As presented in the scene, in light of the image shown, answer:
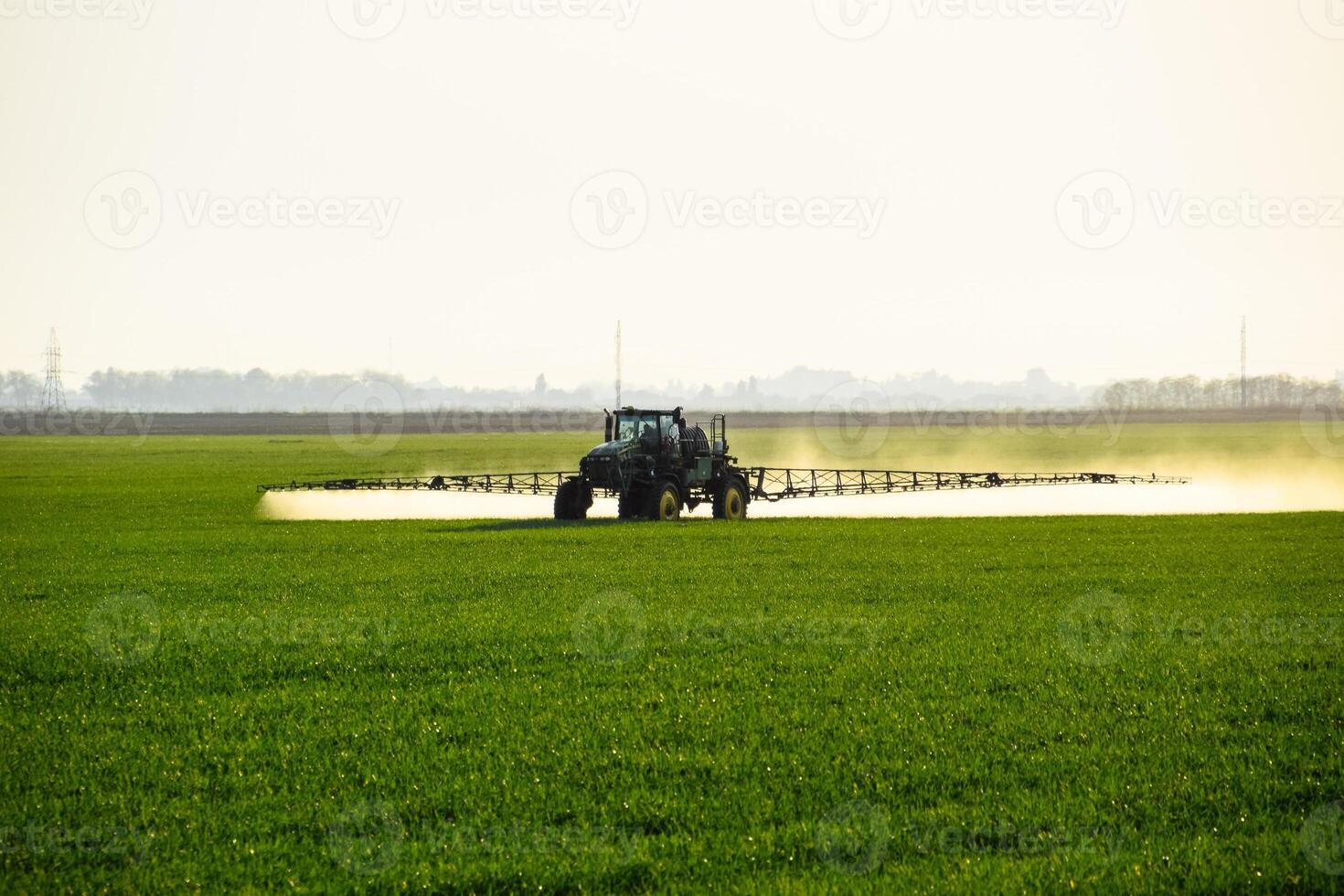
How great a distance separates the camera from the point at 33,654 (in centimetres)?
1634

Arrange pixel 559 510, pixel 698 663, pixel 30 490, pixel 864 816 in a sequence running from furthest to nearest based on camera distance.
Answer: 1. pixel 30 490
2. pixel 559 510
3. pixel 698 663
4. pixel 864 816

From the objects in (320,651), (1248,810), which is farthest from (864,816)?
(320,651)

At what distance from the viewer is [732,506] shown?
133 ft

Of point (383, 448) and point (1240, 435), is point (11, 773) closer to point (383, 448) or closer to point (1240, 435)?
point (383, 448)

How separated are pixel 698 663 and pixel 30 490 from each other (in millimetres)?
52799

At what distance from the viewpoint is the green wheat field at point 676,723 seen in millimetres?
9016
